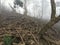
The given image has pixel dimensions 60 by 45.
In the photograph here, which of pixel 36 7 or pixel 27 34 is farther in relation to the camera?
pixel 36 7

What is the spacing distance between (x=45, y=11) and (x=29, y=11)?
3.62 feet

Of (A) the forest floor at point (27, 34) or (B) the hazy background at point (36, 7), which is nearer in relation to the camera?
(A) the forest floor at point (27, 34)

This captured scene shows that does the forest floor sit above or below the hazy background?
below

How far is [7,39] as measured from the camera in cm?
392

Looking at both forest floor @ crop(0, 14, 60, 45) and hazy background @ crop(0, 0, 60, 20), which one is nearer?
forest floor @ crop(0, 14, 60, 45)

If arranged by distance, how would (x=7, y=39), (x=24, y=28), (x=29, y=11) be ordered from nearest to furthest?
(x=7, y=39), (x=24, y=28), (x=29, y=11)

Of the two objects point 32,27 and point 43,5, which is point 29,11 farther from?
point 32,27

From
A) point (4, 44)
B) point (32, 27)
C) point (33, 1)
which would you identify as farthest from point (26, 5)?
point (4, 44)

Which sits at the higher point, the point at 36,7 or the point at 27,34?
the point at 36,7

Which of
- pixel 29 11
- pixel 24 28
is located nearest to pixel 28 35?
pixel 24 28

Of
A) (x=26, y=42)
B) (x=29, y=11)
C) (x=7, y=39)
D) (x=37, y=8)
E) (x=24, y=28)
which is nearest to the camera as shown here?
(x=7, y=39)

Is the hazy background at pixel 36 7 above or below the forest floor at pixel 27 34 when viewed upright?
above

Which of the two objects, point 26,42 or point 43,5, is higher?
point 43,5

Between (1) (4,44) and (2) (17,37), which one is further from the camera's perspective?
(2) (17,37)
